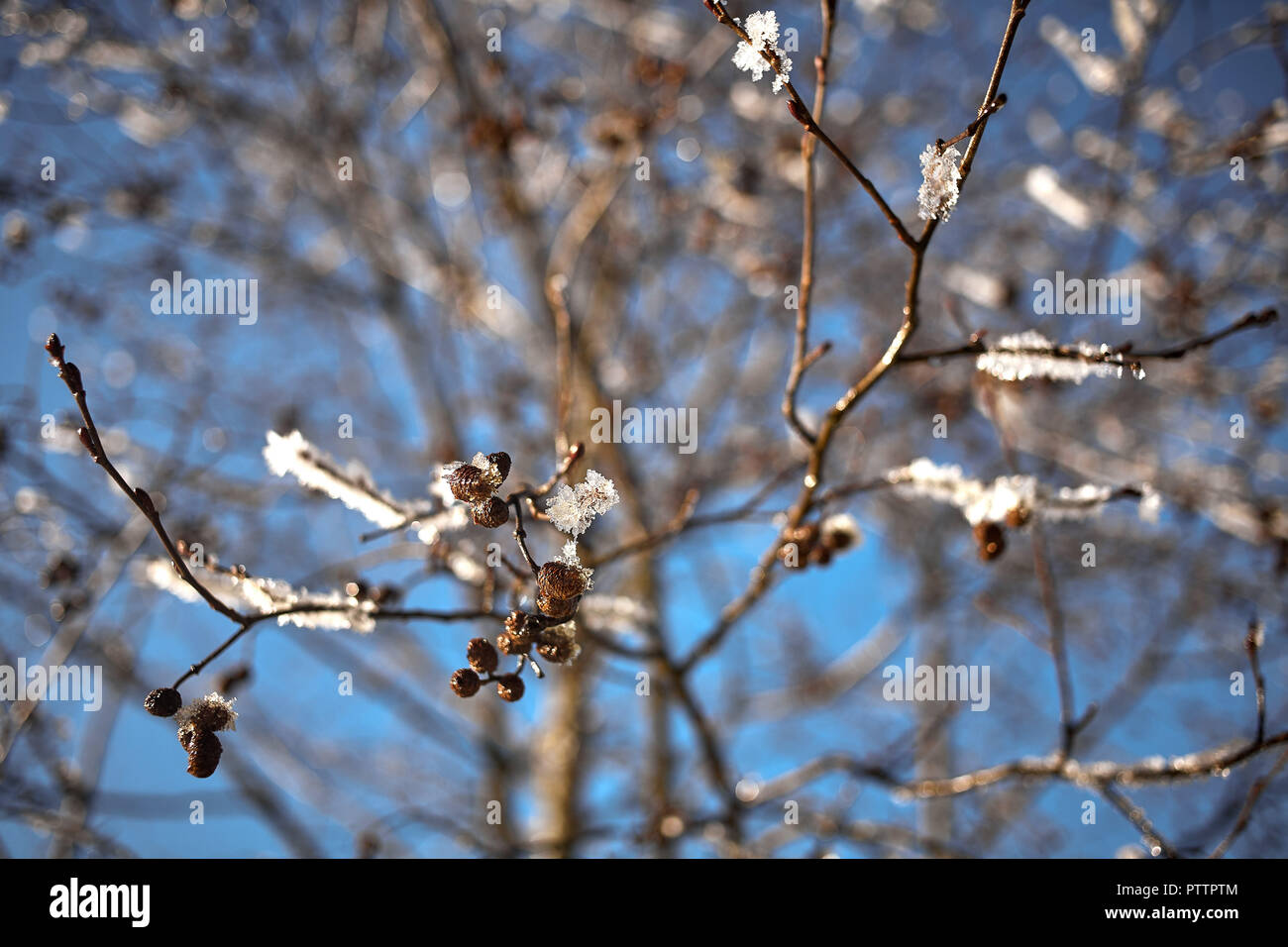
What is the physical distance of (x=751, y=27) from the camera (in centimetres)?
131

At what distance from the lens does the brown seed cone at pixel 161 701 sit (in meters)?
1.43

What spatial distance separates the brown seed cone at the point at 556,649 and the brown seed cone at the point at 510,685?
0.22 ft

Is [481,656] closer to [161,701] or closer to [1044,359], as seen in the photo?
→ [161,701]

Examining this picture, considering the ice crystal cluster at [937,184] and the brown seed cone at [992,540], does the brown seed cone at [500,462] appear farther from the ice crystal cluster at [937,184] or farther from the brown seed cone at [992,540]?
the brown seed cone at [992,540]

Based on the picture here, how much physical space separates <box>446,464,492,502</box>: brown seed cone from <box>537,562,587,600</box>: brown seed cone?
0.17 m

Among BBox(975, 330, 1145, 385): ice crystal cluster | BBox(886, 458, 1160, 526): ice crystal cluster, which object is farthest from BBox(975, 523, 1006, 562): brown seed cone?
BBox(975, 330, 1145, 385): ice crystal cluster

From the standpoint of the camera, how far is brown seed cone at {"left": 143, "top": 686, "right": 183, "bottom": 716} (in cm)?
143

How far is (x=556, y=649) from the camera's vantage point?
4.81 ft

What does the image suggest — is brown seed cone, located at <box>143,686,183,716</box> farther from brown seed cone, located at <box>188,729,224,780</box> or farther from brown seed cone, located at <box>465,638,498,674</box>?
brown seed cone, located at <box>465,638,498,674</box>

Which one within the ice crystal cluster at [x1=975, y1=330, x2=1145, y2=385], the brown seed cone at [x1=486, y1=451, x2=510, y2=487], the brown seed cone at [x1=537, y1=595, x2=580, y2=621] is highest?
the ice crystal cluster at [x1=975, y1=330, x2=1145, y2=385]

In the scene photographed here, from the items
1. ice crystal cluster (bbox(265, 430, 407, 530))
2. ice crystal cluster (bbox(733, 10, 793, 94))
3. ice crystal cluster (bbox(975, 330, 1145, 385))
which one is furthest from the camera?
ice crystal cluster (bbox(265, 430, 407, 530))

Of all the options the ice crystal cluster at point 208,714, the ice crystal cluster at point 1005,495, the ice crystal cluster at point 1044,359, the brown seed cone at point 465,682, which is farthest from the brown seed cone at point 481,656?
the ice crystal cluster at point 1044,359

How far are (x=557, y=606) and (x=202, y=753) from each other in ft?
2.44
